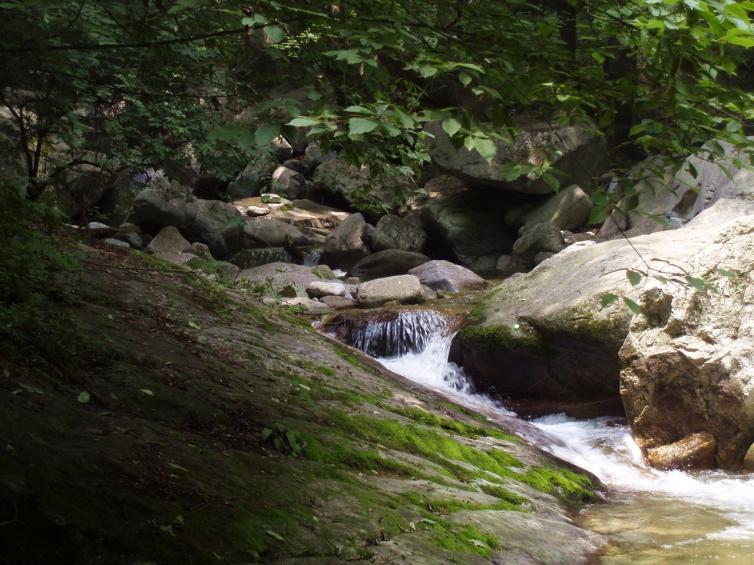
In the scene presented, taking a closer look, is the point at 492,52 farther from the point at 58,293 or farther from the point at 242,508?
the point at 58,293

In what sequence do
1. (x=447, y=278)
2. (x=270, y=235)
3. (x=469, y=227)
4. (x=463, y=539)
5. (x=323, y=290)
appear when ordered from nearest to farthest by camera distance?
(x=463, y=539)
(x=323, y=290)
(x=447, y=278)
(x=270, y=235)
(x=469, y=227)

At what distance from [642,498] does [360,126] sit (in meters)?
5.59

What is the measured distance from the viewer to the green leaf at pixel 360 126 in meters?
2.00

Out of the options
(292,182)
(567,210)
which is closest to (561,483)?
(567,210)

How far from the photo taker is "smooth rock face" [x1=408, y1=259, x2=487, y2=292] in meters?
15.6

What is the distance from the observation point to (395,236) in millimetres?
20000

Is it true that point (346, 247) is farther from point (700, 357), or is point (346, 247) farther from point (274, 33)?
point (274, 33)

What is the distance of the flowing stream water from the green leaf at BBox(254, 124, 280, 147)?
12.1ft

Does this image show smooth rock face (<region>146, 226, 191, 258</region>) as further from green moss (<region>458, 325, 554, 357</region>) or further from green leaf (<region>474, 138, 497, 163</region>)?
green leaf (<region>474, 138, 497, 163</region>)

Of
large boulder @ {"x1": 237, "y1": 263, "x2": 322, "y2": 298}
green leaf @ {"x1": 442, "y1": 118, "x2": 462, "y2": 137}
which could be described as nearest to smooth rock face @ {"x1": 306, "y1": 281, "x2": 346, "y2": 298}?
large boulder @ {"x1": 237, "y1": 263, "x2": 322, "y2": 298}

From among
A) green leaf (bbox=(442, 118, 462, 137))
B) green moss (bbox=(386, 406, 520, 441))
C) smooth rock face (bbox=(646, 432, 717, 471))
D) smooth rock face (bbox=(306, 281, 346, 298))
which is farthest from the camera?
smooth rock face (bbox=(306, 281, 346, 298))

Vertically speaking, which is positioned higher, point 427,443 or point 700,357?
point 700,357

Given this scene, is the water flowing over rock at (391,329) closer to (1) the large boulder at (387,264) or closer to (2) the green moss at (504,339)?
(2) the green moss at (504,339)

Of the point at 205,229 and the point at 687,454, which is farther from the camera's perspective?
the point at 205,229
